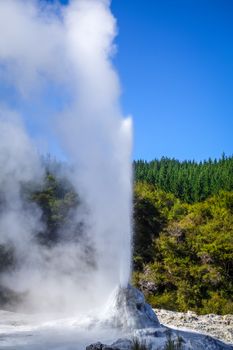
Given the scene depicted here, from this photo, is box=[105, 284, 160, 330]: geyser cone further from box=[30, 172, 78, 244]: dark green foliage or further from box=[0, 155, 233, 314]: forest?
box=[30, 172, 78, 244]: dark green foliage

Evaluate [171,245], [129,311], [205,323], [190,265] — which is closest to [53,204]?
[171,245]

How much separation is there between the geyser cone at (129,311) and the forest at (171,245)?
5.72 m

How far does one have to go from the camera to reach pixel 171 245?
2033 cm

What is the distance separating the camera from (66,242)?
1845cm

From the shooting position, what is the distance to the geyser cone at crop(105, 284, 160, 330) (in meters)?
9.27

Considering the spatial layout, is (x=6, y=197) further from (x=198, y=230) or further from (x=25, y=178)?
(x=198, y=230)

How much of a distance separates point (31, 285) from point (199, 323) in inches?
254

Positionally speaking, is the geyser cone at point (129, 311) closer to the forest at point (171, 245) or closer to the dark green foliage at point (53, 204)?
the forest at point (171, 245)

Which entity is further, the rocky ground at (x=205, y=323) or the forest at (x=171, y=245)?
the forest at (x=171, y=245)

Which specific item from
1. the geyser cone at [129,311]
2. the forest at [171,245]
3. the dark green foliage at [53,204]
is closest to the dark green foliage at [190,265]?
the forest at [171,245]

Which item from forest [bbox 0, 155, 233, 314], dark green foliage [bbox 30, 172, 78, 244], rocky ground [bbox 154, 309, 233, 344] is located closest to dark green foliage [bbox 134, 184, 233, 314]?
forest [bbox 0, 155, 233, 314]

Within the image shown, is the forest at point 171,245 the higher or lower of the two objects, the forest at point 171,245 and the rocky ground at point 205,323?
the higher

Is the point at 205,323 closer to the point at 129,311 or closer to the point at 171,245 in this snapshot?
the point at 129,311

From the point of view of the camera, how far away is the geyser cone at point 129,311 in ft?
30.4
